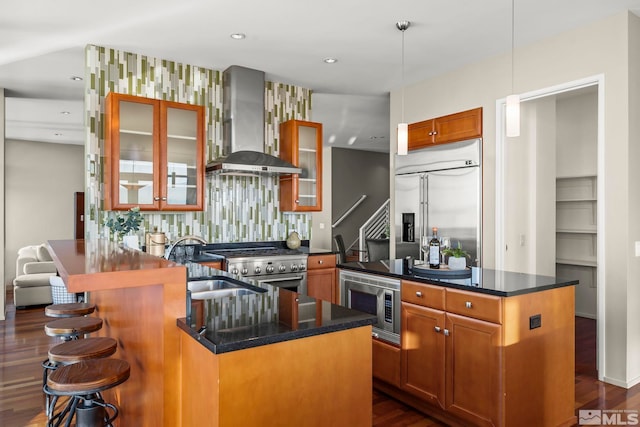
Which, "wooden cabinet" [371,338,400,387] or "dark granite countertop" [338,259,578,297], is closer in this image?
"dark granite countertop" [338,259,578,297]

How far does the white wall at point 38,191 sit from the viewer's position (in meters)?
8.23

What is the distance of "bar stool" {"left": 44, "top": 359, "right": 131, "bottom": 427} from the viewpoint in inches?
70.7

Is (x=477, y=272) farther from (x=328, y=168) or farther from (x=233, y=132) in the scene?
(x=328, y=168)

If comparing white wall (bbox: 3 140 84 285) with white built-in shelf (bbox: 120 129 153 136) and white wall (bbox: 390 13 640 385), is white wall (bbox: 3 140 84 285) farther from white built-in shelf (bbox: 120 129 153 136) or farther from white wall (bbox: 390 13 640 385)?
white wall (bbox: 390 13 640 385)

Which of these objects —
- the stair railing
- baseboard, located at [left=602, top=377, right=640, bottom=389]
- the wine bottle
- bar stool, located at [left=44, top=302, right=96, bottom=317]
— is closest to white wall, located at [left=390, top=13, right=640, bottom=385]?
baseboard, located at [left=602, top=377, right=640, bottom=389]

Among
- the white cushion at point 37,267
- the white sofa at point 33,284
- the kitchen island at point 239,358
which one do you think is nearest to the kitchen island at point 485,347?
the kitchen island at point 239,358

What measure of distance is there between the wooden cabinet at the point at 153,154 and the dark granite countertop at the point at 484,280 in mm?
1953

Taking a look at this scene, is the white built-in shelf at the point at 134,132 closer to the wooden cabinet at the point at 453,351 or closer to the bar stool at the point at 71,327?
the bar stool at the point at 71,327

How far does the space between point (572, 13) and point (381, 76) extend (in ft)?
6.61

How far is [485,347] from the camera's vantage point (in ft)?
7.99

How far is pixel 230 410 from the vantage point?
4.74 feet

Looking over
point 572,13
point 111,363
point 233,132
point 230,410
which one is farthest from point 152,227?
point 572,13

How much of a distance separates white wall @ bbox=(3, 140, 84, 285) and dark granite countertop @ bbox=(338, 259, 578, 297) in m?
7.53

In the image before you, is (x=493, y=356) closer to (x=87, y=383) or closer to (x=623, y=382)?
(x=623, y=382)
